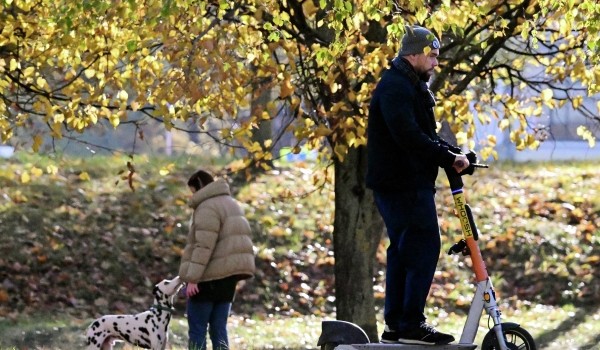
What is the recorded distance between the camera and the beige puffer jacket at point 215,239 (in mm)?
10398

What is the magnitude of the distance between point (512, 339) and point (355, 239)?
479cm

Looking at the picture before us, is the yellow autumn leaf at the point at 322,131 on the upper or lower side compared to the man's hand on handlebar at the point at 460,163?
upper

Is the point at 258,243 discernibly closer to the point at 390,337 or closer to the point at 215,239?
the point at 215,239

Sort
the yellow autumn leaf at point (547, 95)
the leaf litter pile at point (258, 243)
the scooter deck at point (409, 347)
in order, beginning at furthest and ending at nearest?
the leaf litter pile at point (258, 243) < the yellow autumn leaf at point (547, 95) < the scooter deck at point (409, 347)

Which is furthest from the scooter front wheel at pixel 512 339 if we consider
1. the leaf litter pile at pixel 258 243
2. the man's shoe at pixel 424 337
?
the leaf litter pile at pixel 258 243

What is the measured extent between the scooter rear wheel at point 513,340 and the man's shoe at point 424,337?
0.21 m

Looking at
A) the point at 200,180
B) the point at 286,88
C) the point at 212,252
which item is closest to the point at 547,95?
the point at 286,88

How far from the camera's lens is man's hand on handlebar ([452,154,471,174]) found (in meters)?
7.20

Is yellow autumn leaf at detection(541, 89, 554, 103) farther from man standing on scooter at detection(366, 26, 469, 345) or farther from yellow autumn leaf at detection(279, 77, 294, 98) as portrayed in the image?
man standing on scooter at detection(366, 26, 469, 345)

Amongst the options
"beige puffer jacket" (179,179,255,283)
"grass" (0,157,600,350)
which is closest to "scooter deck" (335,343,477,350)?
"beige puffer jacket" (179,179,255,283)

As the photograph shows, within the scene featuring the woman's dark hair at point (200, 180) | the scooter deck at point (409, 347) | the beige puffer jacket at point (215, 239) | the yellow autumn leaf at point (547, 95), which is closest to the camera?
the scooter deck at point (409, 347)

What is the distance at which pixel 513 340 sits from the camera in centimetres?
725

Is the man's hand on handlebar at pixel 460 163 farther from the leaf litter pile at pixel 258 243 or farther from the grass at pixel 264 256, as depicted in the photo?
the leaf litter pile at pixel 258 243

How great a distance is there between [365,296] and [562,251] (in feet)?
26.0
